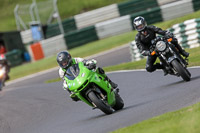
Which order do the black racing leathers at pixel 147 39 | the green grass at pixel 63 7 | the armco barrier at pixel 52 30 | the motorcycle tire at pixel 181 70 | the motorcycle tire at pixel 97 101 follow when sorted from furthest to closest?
the green grass at pixel 63 7, the armco barrier at pixel 52 30, the black racing leathers at pixel 147 39, the motorcycle tire at pixel 181 70, the motorcycle tire at pixel 97 101

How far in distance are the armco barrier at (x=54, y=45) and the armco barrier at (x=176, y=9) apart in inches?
241

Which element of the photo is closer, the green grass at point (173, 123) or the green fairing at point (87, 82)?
the green grass at point (173, 123)

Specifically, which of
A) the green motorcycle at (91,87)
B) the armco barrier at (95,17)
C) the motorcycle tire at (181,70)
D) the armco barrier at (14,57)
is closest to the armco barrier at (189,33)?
the motorcycle tire at (181,70)

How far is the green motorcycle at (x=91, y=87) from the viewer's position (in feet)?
30.4

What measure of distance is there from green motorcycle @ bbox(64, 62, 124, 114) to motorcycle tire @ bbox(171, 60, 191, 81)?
176 centimetres

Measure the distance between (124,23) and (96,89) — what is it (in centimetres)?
2029

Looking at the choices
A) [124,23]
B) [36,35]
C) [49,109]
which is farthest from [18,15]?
[49,109]

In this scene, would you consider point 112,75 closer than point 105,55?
Yes

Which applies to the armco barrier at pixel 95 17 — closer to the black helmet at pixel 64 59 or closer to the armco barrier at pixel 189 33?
the armco barrier at pixel 189 33

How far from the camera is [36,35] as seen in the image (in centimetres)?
3228

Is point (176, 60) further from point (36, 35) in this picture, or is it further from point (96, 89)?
point (36, 35)

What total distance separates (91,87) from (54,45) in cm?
2051

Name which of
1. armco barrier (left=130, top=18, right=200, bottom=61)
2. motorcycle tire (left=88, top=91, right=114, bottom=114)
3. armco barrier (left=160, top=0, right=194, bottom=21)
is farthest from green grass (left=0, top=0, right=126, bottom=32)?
motorcycle tire (left=88, top=91, right=114, bottom=114)

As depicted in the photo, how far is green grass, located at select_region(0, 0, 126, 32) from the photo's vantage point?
1523 inches
